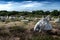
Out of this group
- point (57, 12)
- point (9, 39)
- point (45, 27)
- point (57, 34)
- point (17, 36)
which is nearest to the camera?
point (9, 39)

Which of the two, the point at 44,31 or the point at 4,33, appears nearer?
the point at 4,33

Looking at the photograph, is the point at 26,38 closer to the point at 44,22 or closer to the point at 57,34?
the point at 57,34

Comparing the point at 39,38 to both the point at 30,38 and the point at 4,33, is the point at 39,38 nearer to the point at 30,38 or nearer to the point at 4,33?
the point at 30,38

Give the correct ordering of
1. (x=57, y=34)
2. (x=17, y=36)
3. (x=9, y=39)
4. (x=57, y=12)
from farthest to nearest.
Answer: (x=57, y=12) → (x=57, y=34) → (x=17, y=36) → (x=9, y=39)

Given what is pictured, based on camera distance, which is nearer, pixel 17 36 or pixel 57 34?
pixel 17 36

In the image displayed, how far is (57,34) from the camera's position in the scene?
57.0ft

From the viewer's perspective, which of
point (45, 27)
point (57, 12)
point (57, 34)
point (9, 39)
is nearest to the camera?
point (9, 39)

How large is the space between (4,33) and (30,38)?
305 cm

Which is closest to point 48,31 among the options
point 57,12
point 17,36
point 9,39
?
point 17,36

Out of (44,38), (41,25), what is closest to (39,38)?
(44,38)

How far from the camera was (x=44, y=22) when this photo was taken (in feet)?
62.8

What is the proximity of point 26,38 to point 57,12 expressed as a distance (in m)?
52.6

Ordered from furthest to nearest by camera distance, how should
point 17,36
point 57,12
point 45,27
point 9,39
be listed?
point 57,12
point 45,27
point 17,36
point 9,39

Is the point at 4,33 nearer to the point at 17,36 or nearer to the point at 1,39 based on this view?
the point at 17,36
